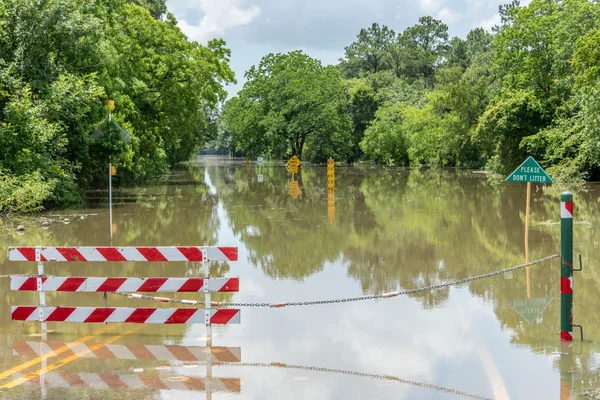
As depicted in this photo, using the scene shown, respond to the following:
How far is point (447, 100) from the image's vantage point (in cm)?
6994

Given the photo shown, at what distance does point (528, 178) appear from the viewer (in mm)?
15594

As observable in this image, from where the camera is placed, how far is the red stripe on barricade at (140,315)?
845 cm

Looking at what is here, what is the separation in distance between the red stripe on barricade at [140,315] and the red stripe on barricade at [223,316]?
0.70 metres

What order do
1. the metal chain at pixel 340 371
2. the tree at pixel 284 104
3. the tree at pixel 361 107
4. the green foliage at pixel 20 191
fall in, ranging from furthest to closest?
the tree at pixel 361 107 < the tree at pixel 284 104 < the green foliage at pixel 20 191 < the metal chain at pixel 340 371

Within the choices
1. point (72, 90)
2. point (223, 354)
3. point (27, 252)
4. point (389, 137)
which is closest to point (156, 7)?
point (389, 137)

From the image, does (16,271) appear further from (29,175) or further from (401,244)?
(29,175)

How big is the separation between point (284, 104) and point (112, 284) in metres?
72.2

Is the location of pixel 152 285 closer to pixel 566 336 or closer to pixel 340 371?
pixel 340 371

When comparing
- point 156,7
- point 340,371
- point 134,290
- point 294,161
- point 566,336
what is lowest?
point 340,371

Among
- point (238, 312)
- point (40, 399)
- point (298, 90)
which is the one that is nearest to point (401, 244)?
point (238, 312)

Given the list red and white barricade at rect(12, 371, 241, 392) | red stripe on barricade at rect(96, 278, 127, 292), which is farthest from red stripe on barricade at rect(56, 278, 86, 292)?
red and white barricade at rect(12, 371, 241, 392)

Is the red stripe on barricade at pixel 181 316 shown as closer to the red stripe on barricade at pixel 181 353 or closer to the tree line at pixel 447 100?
the red stripe on barricade at pixel 181 353

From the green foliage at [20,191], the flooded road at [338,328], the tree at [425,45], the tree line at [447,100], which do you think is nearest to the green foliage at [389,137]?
the tree line at [447,100]

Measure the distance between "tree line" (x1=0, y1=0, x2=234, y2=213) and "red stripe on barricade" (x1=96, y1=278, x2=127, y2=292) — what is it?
1562 cm
